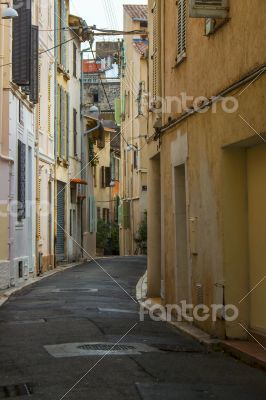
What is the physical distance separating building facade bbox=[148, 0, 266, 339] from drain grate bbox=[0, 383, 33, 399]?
3.45 metres

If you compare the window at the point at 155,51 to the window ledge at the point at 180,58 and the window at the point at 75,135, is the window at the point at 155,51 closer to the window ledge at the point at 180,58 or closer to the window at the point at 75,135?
the window ledge at the point at 180,58

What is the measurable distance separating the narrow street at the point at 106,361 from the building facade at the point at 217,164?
34.2 inches

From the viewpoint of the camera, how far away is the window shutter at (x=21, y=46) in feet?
64.8

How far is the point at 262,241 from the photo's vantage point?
977 centimetres

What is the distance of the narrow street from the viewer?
7180mm

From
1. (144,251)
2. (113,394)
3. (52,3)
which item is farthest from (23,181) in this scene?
(144,251)

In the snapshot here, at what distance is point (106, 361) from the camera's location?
863 centimetres

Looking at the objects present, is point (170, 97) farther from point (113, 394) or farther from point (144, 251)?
point (144, 251)

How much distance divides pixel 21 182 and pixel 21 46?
3.32 meters

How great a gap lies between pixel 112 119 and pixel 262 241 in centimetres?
5194

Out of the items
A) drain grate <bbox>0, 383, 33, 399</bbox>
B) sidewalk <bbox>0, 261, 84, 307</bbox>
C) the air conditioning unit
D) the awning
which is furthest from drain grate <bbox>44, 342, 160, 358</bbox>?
the awning

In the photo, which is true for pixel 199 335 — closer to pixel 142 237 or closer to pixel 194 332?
pixel 194 332

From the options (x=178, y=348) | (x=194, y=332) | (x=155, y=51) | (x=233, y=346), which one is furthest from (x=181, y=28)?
(x=233, y=346)

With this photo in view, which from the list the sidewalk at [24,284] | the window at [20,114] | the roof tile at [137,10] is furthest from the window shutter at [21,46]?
the roof tile at [137,10]
